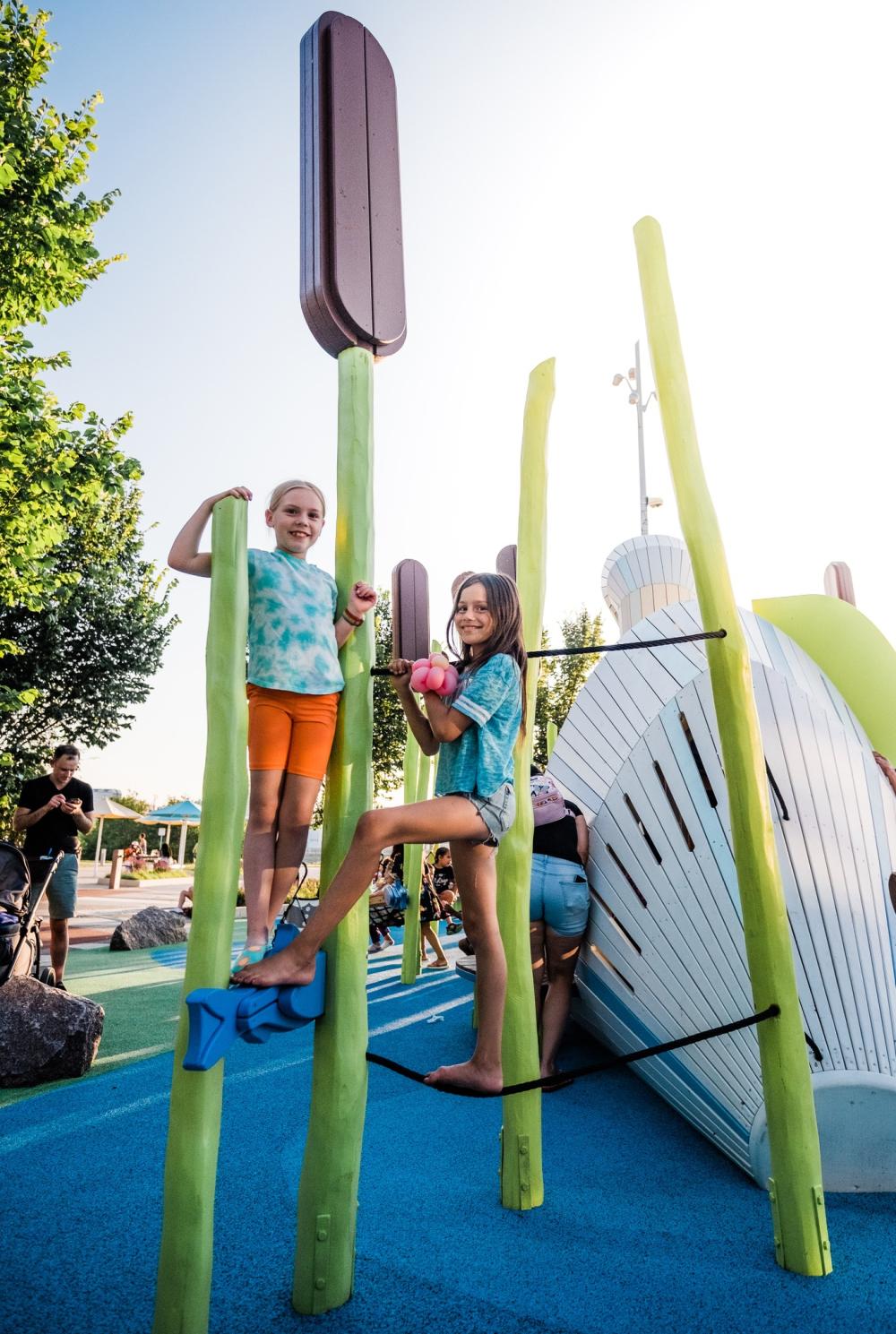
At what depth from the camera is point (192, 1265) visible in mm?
2029

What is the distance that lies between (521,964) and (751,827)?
1.07m

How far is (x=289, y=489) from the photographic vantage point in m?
2.65

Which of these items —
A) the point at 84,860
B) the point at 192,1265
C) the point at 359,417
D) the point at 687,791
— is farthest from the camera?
the point at 84,860

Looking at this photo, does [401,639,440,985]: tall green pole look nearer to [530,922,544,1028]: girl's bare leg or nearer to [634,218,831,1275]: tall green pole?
[530,922,544,1028]: girl's bare leg

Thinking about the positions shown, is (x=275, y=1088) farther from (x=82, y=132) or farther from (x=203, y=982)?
(x=82, y=132)

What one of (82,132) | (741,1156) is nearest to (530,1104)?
(741,1156)

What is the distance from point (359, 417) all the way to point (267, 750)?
4.05 feet

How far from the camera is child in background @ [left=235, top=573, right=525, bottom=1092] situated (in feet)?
7.14

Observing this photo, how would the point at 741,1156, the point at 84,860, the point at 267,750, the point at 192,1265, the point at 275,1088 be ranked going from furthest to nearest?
the point at 84,860
the point at 275,1088
the point at 741,1156
the point at 267,750
the point at 192,1265

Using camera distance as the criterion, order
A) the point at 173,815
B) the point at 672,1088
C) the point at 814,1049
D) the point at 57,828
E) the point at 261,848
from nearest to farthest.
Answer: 1. the point at 261,848
2. the point at 814,1049
3. the point at 672,1088
4. the point at 57,828
5. the point at 173,815

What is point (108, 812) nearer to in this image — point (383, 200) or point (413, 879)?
point (413, 879)

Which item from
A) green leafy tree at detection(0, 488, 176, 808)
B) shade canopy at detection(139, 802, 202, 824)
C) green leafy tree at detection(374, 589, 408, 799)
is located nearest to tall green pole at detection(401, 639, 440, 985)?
green leafy tree at detection(0, 488, 176, 808)

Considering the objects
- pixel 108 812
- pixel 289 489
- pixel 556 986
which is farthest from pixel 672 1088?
pixel 108 812

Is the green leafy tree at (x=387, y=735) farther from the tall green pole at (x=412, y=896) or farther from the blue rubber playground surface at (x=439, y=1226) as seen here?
the blue rubber playground surface at (x=439, y=1226)
